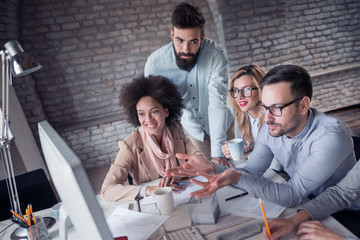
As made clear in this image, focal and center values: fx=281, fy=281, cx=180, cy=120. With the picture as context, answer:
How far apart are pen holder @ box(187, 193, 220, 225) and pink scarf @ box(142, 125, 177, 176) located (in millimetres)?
696

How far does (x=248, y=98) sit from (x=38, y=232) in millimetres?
1575

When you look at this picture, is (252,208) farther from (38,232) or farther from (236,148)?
(38,232)

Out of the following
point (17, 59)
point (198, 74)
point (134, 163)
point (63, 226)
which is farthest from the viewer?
point (198, 74)

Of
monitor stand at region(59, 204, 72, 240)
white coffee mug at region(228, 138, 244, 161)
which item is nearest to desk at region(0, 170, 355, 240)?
monitor stand at region(59, 204, 72, 240)

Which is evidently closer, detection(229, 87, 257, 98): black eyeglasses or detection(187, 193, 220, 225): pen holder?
detection(187, 193, 220, 225): pen holder

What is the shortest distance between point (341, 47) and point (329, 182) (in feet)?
12.6

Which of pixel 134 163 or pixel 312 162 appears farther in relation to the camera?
pixel 134 163

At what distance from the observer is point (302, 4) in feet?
13.9

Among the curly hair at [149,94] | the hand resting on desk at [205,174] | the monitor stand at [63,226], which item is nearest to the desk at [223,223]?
the hand resting on desk at [205,174]

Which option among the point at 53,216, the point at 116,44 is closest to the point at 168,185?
the point at 53,216

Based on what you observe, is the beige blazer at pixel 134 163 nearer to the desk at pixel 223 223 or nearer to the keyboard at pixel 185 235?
the desk at pixel 223 223

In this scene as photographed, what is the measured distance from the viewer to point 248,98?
211cm

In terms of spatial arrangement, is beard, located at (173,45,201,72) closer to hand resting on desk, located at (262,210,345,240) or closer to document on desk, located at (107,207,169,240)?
document on desk, located at (107,207,169,240)

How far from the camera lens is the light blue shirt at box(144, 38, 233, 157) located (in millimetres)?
2383
